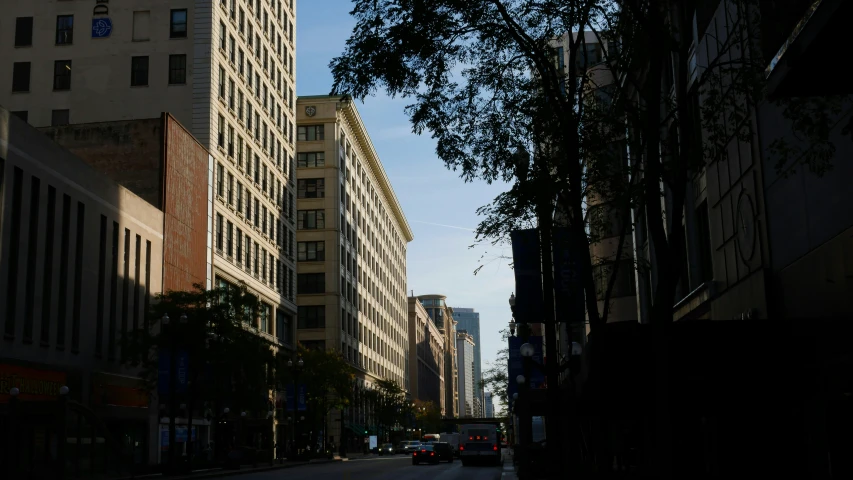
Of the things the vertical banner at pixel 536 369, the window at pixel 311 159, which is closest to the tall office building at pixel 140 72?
the vertical banner at pixel 536 369

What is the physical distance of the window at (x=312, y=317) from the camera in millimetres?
100875

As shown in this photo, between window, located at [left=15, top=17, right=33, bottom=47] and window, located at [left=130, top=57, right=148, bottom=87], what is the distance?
729 centimetres

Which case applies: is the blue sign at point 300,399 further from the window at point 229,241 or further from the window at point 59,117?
the window at point 59,117

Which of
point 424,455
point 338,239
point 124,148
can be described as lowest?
point 424,455

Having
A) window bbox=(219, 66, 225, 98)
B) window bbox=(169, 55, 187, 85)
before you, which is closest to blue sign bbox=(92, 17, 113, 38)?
window bbox=(169, 55, 187, 85)

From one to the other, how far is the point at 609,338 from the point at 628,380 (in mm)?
1311

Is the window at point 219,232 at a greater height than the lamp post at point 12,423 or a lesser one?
greater

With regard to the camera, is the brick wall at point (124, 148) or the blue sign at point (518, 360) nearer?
the blue sign at point (518, 360)

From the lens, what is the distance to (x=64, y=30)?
61.8 m

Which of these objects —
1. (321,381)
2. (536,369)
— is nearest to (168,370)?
(536,369)

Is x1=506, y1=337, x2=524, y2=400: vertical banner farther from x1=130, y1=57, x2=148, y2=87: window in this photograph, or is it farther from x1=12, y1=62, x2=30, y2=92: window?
x1=12, y1=62, x2=30, y2=92: window

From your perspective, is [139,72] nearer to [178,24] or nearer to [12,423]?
[178,24]

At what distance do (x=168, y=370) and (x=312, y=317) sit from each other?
2351 inches

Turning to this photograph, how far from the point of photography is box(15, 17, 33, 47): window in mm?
61531
